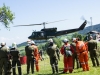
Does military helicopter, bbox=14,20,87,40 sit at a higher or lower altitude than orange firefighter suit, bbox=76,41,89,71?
higher

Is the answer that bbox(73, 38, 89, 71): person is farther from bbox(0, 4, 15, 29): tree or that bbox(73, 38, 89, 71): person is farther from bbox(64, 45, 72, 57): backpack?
bbox(0, 4, 15, 29): tree

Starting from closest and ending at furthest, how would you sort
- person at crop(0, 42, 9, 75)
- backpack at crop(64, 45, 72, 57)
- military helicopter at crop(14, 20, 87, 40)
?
person at crop(0, 42, 9, 75) → backpack at crop(64, 45, 72, 57) → military helicopter at crop(14, 20, 87, 40)

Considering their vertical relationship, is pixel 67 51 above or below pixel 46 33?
below

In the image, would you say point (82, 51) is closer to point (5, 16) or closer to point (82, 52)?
point (82, 52)

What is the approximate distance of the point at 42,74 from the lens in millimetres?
17359

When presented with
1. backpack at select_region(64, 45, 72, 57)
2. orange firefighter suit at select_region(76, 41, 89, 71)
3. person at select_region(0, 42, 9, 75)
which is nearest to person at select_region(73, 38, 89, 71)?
orange firefighter suit at select_region(76, 41, 89, 71)

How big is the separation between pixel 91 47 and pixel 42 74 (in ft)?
12.8

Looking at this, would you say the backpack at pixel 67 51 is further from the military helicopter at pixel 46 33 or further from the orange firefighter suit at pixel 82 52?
the military helicopter at pixel 46 33

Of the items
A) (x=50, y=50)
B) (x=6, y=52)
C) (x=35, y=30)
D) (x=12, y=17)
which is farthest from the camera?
(x=12, y=17)

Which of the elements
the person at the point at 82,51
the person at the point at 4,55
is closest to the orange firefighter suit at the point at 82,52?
the person at the point at 82,51

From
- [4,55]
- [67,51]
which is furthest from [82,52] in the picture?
[4,55]

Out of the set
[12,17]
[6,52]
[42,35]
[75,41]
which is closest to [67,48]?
[75,41]

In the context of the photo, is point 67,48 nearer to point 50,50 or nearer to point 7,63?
point 50,50

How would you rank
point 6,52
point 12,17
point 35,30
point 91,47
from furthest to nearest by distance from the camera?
point 12,17 → point 35,30 → point 91,47 → point 6,52
